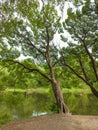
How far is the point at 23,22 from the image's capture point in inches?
615

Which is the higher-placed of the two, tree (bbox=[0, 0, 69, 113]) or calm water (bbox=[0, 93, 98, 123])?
tree (bbox=[0, 0, 69, 113])

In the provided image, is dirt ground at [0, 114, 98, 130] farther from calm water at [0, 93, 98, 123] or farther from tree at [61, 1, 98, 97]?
calm water at [0, 93, 98, 123]

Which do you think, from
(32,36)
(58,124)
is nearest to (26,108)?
(32,36)

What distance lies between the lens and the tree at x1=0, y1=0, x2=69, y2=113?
14.3 metres

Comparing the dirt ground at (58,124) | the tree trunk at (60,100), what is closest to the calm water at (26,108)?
Answer: the tree trunk at (60,100)

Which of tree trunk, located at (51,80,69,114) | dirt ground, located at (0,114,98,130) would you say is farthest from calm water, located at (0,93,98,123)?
dirt ground, located at (0,114,98,130)

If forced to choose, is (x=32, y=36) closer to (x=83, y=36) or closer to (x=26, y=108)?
(x=83, y=36)

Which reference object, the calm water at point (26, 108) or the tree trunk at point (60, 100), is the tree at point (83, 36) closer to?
the tree trunk at point (60, 100)

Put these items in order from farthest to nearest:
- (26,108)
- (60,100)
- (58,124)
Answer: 1. (26,108)
2. (60,100)
3. (58,124)

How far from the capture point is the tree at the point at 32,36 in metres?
14.3

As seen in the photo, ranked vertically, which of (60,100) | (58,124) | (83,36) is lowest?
(58,124)

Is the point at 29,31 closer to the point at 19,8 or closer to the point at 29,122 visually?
the point at 19,8

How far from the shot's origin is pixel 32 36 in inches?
641

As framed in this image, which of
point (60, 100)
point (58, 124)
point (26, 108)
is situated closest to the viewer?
point (58, 124)
